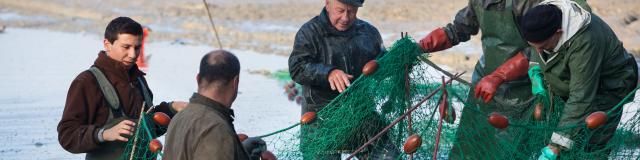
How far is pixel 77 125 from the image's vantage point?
16.8 feet

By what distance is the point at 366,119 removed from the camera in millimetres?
5887

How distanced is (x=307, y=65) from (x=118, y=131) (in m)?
1.20

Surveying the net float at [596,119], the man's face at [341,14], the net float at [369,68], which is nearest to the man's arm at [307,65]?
the man's face at [341,14]

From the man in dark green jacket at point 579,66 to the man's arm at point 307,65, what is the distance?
107cm

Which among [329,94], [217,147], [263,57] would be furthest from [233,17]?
[217,147]

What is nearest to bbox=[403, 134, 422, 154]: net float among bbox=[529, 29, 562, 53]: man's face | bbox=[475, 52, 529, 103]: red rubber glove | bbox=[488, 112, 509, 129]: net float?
bbox=[488, 112, 509, 129]: net float

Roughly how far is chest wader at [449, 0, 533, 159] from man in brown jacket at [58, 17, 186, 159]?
1.36 meters

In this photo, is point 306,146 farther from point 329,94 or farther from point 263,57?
point 263,57

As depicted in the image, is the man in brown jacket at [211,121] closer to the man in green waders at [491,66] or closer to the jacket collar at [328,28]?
the man in green waders at [491,66]

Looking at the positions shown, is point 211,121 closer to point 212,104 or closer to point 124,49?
point 212,104

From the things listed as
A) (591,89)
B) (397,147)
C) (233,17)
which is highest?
(591,89)

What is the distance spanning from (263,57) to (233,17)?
6.00 metres

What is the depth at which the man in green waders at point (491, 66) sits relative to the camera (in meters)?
5.65

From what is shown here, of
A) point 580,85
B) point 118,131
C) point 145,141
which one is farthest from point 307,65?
point 580,85
